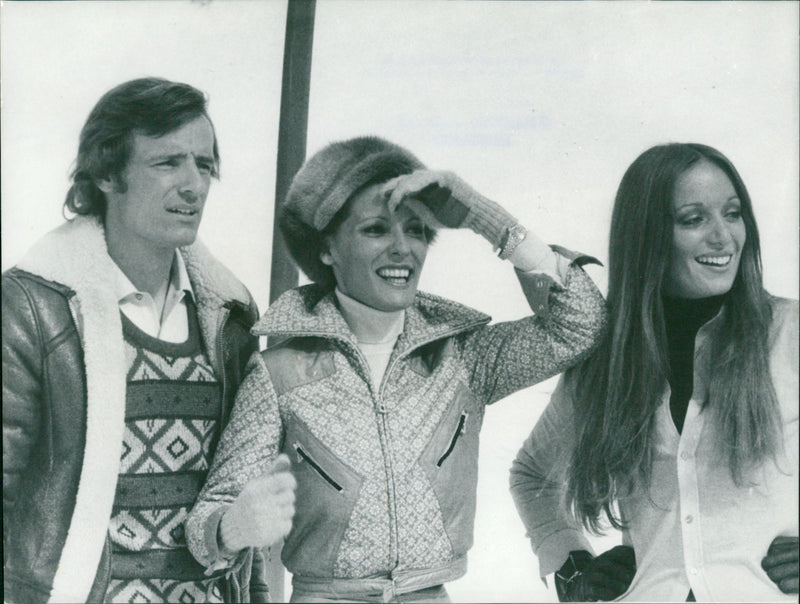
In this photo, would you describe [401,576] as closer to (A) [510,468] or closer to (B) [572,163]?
(A) [510,468]

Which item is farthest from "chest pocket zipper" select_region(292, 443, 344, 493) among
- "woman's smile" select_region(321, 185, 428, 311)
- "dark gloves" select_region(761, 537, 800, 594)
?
"dark gloves" select_region(761, 537, 800, 594)

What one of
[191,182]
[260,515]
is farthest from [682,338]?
[191,182]

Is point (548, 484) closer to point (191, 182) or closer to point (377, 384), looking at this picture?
point (377, 384)

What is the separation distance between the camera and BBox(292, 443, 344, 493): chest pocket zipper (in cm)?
171

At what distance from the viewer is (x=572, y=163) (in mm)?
1903

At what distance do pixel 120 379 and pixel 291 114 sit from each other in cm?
64

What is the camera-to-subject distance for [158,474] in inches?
70.8

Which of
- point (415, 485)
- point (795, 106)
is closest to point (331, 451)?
point (415, 485)

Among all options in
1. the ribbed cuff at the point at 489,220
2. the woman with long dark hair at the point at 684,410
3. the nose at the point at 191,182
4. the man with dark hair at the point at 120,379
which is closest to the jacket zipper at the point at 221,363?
the man with dark hair at the point at 120,379

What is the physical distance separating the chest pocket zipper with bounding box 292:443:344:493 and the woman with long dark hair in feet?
1.49

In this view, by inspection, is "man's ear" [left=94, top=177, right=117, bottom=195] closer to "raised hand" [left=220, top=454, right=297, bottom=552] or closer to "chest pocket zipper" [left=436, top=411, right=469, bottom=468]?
"raised hand" [left=220, top=454, right=297, bottom=552]

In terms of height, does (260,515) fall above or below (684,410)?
below

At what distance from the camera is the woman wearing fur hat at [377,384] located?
1.69 m

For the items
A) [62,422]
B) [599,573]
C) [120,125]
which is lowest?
[599,573]
